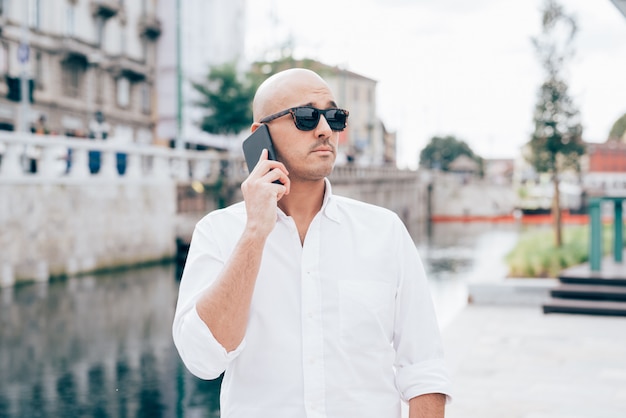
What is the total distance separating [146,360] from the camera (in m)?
10.8

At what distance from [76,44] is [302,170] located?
33.8m

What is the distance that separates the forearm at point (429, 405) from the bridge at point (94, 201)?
17244 mm

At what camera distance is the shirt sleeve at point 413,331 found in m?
2.15

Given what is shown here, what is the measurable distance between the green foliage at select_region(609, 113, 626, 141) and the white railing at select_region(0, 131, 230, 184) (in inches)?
3530

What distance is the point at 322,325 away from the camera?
208 centimetres

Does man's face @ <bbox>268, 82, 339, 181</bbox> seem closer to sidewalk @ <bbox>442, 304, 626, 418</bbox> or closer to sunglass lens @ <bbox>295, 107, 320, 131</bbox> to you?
sunglass lens @ <bbox>295, 107, 320, 131</bbox>

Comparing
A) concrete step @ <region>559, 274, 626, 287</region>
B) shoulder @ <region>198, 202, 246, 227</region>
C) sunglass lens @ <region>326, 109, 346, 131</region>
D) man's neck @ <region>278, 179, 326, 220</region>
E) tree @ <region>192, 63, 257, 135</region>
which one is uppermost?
tree @ <region>192, 63, 257, 135</region>

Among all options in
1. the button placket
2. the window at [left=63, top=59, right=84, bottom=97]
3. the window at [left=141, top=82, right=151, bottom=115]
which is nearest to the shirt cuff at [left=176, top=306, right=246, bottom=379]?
the button placket

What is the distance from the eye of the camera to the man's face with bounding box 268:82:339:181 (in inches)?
84.4

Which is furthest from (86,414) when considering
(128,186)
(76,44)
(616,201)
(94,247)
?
(76,44)

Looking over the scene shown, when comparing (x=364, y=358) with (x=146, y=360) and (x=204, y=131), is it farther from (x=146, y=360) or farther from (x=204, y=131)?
(x=204, y=131)

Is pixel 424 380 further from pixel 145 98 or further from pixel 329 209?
pixel 145 98

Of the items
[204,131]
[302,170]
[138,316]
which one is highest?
[204,131]

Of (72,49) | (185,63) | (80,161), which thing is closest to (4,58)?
(72,49)
